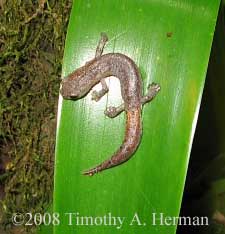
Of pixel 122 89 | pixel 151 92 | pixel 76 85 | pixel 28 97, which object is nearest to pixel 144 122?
pixel 151 92

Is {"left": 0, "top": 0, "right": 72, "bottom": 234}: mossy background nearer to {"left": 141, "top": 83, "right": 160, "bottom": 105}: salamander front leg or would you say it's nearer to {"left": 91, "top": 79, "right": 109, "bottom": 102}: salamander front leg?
{"left": 91, "top": 79, "right": 109, "bottom": 102}: salamander front leg

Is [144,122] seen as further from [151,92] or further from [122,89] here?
[122,89]

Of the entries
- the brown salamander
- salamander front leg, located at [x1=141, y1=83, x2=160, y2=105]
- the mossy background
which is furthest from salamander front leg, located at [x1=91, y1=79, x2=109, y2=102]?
the mossy background

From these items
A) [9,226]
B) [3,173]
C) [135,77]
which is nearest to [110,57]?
[135,77]

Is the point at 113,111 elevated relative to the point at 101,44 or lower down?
lower down

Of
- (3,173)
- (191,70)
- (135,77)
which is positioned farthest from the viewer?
(3,173)

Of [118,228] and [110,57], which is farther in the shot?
[110,57]

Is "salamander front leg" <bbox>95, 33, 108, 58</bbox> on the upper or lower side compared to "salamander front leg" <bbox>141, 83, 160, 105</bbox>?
upper

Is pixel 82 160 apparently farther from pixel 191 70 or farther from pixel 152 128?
pixel 191 70
